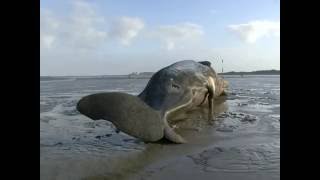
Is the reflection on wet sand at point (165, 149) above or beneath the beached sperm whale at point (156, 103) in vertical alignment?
beneath

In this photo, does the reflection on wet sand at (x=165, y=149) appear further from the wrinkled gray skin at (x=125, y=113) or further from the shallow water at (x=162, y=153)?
the wrinkled gray skin at (x=125, y=113)

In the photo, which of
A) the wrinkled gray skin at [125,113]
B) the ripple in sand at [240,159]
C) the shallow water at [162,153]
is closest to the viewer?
the shallow water at [162,153]

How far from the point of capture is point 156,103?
22.6 ft

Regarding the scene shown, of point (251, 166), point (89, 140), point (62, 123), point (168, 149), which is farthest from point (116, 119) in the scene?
point (62, 123)

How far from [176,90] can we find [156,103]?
102 centimetres

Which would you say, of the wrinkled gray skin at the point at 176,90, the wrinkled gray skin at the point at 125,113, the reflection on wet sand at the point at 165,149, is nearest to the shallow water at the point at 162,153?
the reflection on wet sand at the point at 165,149

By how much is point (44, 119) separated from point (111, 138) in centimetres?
323

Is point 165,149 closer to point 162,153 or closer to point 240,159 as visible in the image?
point 162,153

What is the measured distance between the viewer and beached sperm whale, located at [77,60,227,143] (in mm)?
5230

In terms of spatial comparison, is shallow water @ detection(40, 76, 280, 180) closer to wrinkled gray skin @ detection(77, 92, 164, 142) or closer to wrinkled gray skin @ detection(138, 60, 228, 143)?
wrinkled gray skin @ detection(77, 92, 164, 142)

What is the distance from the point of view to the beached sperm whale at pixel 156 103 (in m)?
5.23

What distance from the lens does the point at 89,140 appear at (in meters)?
6.54

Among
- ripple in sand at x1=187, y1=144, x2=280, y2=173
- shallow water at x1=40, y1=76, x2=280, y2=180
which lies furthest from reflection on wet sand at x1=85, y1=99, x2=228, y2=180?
ripple in sand at x1=187, y1=144, x2=280, y2=173
